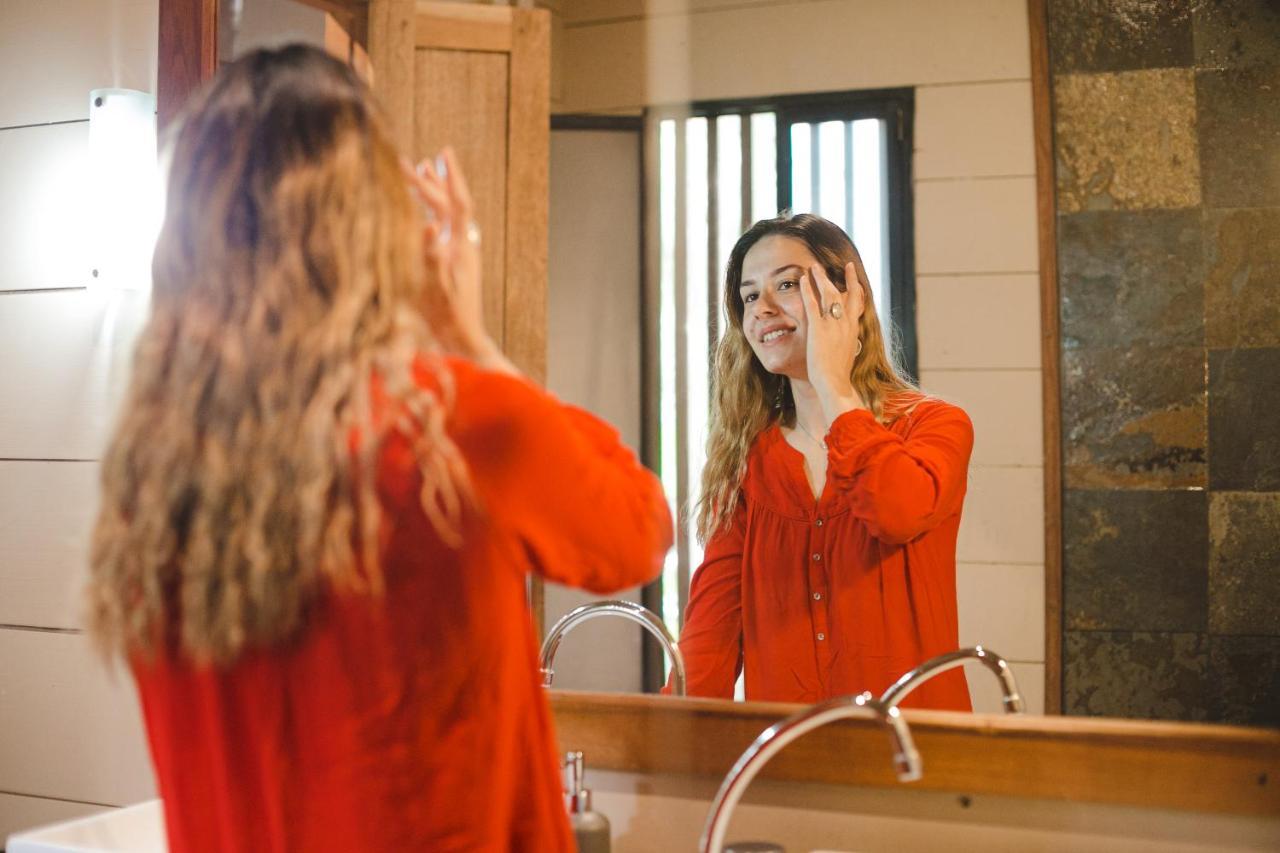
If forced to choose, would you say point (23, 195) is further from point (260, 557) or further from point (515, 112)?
point (260, 557)

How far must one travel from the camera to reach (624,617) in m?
1.31

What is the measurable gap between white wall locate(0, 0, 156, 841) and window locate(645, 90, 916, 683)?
0.85 m

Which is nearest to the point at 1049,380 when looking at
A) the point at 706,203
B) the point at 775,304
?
the point at 775,304

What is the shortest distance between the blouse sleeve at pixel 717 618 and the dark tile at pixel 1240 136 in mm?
591

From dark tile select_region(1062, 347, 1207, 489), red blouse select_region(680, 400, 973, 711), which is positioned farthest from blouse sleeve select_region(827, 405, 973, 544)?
dark tile select_region(1062, 347, 1207, 489)

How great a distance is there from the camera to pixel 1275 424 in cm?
112

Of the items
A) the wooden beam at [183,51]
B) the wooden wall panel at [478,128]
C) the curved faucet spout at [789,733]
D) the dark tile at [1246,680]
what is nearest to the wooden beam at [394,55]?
the wooden wall panel at [478,128]

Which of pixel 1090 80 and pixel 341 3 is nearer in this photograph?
pixel 1090 80

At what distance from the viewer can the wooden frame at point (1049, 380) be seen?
1.15m

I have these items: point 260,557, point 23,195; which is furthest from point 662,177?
point 23,195

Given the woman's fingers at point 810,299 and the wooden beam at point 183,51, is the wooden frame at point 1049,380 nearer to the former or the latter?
the woman's fingers at point 810,299

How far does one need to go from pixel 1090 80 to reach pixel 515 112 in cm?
65

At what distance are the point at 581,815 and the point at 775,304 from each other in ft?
1.94

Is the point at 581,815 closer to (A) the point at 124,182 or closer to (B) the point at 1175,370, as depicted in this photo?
(B) the point at 1175,370
